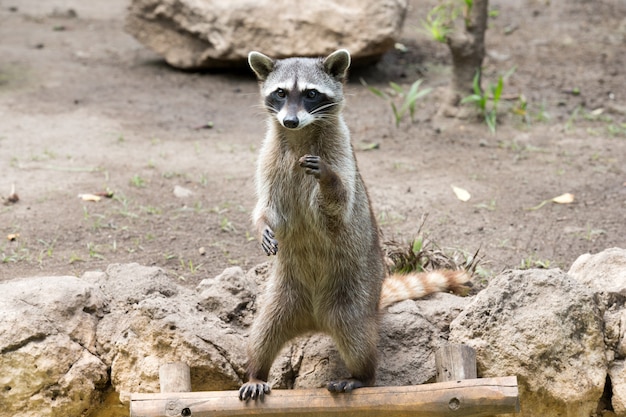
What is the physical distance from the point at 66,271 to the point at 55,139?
2.91m

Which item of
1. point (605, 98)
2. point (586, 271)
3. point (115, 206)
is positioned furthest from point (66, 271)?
point (605, 98)

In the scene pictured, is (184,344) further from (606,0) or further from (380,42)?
(606,0)

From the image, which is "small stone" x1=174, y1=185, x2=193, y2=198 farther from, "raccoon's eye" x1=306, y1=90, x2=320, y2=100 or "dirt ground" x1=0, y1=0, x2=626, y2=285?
"raccoon's eye" x1=306, y1=90, x2=320, y2=100

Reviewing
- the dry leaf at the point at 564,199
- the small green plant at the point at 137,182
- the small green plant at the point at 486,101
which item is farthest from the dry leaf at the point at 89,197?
the small green plant at the point at 486,101

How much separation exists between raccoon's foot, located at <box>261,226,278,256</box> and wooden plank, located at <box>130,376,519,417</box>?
28.4 inches

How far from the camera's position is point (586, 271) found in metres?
5.00

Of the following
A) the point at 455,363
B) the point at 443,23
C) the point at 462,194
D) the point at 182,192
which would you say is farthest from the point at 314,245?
the point at 443,23

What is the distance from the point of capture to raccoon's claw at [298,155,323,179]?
4.30 m

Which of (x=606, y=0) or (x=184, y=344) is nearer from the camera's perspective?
(x=184, y=344)

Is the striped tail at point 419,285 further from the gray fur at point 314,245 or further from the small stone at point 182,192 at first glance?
the small stone at point 182,192

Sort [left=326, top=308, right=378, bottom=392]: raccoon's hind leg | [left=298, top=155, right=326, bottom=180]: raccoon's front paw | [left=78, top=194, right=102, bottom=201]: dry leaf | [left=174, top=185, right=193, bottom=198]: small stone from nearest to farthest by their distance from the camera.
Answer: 1. [left=298, top=155, right=326, bottom=180]: raccoon's front paw
2. [left=326, top=308, right=378, bottom=392]: raccoon's hind leg
3. [left=78, top=194, right=102, bottom=201]: dry leaf
4. [left=174, top=185, right=193, bottom=198]: small stone

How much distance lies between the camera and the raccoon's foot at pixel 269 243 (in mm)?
4430

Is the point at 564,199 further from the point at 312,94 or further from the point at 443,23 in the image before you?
the point at 443,23

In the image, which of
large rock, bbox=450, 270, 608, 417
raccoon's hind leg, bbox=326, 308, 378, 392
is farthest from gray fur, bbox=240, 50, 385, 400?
large rock, bbox=450, 270, 608, 417
